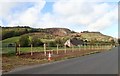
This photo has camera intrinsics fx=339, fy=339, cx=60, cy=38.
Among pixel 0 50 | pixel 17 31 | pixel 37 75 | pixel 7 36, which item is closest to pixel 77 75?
pixel 37 75

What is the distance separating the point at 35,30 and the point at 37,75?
4700 inches

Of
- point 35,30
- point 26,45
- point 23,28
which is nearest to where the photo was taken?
point 26,45

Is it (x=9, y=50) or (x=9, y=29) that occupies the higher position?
(x=9, y=29)

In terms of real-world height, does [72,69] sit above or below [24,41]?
below

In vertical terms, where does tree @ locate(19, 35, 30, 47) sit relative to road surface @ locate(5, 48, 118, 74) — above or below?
above

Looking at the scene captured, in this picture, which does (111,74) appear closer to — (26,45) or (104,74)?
(104,74)

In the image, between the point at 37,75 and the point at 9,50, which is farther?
the point at 9,50

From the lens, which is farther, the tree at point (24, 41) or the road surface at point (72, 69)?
the tree at point (24, 41)

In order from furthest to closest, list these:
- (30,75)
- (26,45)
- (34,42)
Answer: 1. (34,42)
2. (26,45)
3. (30,75)

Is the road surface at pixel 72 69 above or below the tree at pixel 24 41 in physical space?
below

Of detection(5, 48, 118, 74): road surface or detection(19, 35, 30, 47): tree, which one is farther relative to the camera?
detection(19, 35, 30, 47): tree

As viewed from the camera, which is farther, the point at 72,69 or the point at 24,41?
the point at 24,41

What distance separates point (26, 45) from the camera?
73062 mm

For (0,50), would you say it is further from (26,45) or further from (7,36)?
(7,36)
